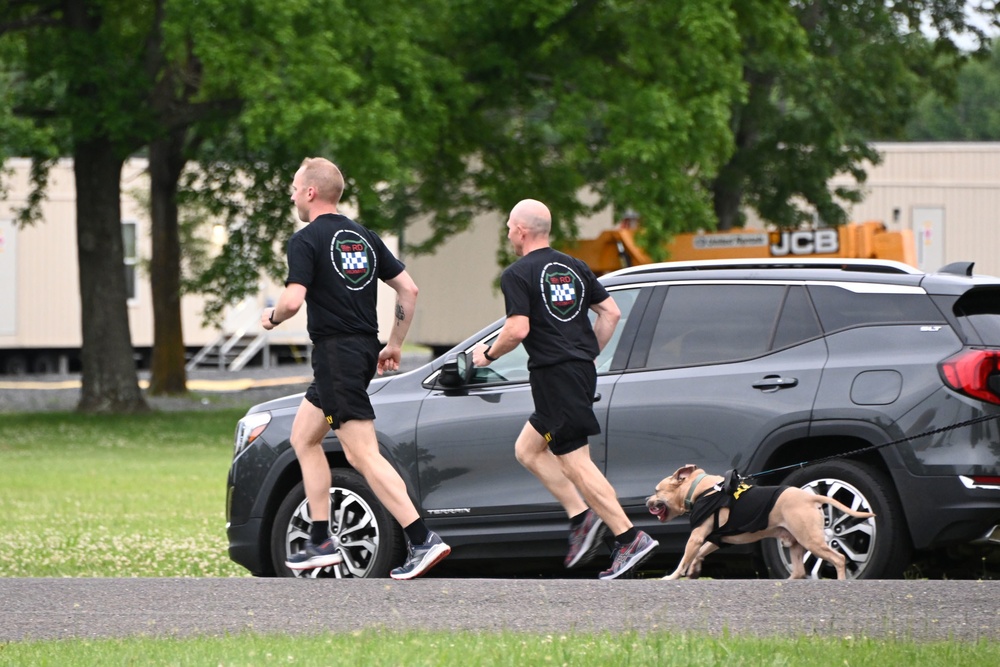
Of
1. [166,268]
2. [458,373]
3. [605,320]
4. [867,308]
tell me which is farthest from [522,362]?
[166,268]

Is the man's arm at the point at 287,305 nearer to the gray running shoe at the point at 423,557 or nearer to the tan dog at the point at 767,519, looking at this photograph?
the gray running shoe at the point at 423,557

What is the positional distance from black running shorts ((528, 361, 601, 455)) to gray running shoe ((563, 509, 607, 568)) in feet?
1.35

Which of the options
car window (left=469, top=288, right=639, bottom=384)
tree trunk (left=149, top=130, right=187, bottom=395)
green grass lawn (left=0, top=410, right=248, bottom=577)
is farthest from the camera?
tree trunk (left=149, top=130, right=187, bottom=395)

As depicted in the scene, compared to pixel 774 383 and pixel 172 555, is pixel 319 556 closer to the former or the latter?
pixel 774 383

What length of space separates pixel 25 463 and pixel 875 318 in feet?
47.0

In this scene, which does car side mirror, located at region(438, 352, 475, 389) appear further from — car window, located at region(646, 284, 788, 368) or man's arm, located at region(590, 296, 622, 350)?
car window, located at region(646, 284, 788, 368)

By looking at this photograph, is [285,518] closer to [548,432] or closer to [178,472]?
[548,432]

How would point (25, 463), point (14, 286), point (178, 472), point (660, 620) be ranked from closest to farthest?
point (660, 620) → point (178, 472) → point (25, 463) → point (14, 286)

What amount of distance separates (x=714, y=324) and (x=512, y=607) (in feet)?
7.32

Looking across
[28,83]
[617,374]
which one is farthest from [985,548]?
[28,83]

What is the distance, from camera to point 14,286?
1507 inches

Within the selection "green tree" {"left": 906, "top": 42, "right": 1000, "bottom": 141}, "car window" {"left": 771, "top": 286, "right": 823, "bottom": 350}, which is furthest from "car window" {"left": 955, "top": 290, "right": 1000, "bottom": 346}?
"green tree" {"left": 906, "top": 42, "right": 1000, "bottom": 141}

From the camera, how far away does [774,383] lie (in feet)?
25.3

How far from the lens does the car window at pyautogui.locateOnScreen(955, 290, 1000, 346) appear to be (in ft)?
24.4
